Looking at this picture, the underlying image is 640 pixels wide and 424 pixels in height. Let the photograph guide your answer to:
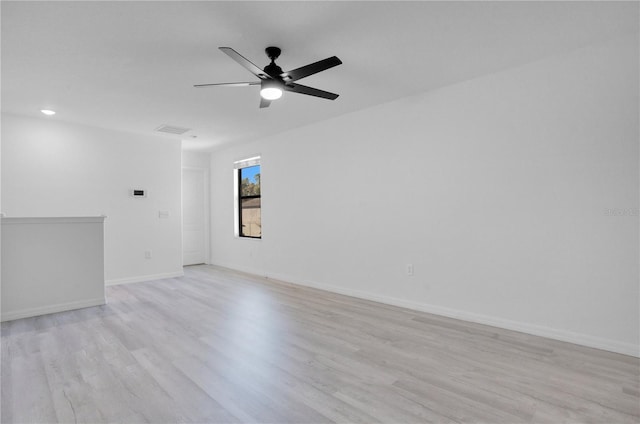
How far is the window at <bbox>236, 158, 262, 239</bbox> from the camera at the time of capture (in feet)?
20.2

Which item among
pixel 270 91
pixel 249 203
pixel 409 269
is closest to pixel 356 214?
pixel 409 269

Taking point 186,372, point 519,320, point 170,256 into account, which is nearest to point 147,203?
point 170,256

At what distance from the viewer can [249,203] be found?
635cm

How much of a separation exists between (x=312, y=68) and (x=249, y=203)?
4258 millimetres

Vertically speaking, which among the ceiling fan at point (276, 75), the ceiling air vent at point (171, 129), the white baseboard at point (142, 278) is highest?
the ceiling air vent at point (171, 129)

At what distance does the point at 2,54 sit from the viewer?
2674 mm

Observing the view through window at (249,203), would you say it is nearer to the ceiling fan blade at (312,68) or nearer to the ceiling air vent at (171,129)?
the ceiling air vent at (171,129)

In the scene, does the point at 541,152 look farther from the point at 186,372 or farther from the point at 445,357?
the point at 186,372

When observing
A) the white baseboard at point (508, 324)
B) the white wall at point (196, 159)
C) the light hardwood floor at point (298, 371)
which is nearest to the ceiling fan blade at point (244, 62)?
the light hardwood floor at point (298, 371)

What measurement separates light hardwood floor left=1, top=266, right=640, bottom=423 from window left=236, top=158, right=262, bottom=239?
109 inches

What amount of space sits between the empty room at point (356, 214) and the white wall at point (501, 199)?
0.02 meters

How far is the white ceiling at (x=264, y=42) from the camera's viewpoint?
216cm

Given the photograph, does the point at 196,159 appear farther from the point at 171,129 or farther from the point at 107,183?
the point at 107,183

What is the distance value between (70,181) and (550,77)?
584 centimetres
